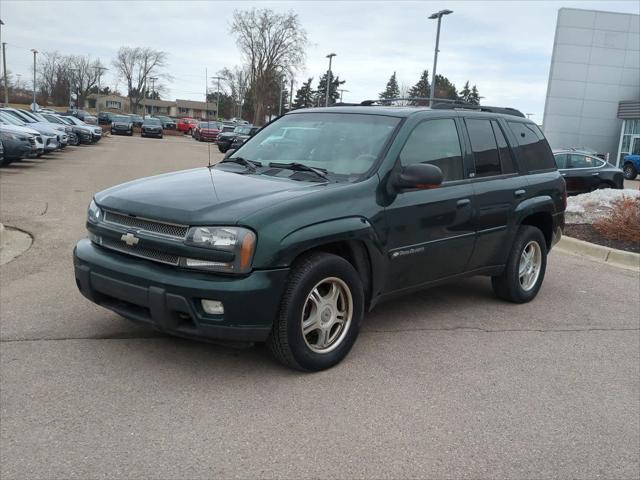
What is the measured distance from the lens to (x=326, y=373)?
13.6 feet

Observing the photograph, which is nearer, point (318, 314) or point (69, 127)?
point (318, 314)

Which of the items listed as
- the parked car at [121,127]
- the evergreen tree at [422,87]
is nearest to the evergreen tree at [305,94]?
the evergreen tree at [422,87]

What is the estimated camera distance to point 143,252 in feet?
12.7

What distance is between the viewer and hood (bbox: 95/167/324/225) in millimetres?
3723

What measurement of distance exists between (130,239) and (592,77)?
171ft

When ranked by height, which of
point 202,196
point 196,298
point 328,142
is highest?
point 328,142

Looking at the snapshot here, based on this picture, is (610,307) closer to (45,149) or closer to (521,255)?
(521,255)

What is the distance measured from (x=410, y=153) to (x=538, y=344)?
1904 mm

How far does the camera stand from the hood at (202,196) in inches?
147

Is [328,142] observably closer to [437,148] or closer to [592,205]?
[437,148]

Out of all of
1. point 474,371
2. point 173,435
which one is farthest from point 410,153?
point 173,435

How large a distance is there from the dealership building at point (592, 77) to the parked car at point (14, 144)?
1662 inches

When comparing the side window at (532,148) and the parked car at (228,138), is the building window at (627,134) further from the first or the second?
the side window at (532,148)

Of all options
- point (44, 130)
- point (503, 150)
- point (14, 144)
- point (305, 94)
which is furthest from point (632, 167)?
point (305, 94)
